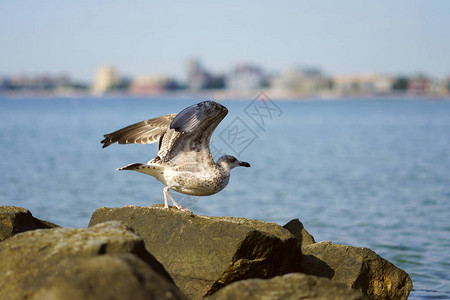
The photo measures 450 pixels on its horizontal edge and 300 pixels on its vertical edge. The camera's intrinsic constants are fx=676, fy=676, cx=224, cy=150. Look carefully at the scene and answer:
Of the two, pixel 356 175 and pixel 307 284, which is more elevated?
pixel 307 284

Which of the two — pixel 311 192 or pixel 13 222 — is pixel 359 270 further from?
pixel 311 192

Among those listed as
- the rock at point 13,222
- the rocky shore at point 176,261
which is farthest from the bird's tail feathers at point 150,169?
the rock at point 13,222

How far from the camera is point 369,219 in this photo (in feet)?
53.3

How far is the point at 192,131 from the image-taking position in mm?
8133

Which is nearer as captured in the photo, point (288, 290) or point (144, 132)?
point (288, 290)

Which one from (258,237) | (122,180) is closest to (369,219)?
(258,237)

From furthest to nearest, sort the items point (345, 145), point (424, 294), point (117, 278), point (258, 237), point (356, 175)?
point (345, 145) < point (356, 175) < point (424, 294) < point (258, 237) < point (117, 278)

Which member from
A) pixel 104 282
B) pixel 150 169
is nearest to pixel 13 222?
pixel 150 169

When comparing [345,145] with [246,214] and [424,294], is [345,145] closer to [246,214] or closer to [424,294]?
[246,214]

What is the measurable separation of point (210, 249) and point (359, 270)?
196 centimetres

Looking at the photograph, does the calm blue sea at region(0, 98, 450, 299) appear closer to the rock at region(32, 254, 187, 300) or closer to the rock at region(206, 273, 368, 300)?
the rock at region(206, 273, 368, 300)

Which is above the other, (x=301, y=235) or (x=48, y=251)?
(x=48, y=251)

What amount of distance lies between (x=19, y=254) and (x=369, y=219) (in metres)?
12.0

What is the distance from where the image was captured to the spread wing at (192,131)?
25.9 ft
